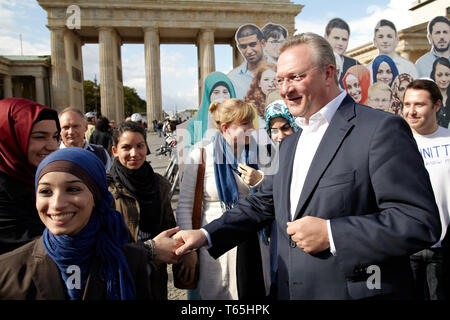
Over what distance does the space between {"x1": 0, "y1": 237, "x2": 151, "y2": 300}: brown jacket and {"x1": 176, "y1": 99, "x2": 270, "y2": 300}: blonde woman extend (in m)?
1.08

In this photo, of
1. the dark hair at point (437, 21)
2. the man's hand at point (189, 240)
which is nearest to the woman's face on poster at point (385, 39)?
the dark hair at point (437, 21)

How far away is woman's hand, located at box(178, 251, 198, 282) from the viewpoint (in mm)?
2584

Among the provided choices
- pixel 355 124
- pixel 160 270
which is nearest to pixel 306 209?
pixel 355 124

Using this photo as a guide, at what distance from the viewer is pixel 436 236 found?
1343 millimetres

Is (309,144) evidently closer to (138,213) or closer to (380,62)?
(138,213)

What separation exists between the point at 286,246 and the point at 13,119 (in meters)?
1.90

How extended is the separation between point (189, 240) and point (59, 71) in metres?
39.8

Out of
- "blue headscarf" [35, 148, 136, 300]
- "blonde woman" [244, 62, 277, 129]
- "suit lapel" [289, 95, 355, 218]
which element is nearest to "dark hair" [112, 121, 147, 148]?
"blue headscarf" [35, 148, 136, 300]

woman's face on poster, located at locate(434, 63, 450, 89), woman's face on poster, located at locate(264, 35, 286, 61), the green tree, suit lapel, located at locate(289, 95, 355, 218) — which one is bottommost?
suit lapel, located at locate(289, 95, 355, 218)

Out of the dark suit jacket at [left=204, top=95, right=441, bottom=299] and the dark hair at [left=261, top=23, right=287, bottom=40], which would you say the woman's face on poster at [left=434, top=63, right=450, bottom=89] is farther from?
the dark suit jacket at [left=204, top=95, right=441, bottom=299]

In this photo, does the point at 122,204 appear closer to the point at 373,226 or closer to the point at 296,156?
the point at 296,156

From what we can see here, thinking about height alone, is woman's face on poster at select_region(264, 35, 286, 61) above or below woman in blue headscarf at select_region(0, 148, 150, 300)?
above

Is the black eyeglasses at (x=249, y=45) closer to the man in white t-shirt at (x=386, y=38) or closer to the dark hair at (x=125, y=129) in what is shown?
the man in white t-shirt at (x=386, y=38)
